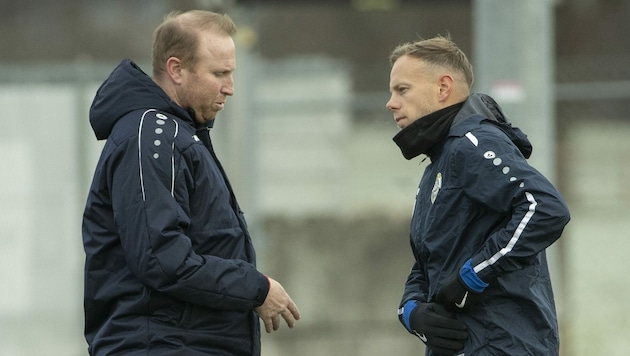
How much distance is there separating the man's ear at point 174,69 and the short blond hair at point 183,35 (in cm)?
1

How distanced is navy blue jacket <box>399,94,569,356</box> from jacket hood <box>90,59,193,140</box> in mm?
886

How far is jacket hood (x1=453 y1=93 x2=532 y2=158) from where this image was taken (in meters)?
4.00

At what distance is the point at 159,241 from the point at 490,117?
1.17 m

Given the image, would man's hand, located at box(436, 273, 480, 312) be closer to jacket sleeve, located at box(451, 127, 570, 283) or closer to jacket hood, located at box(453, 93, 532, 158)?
jacket sleeve, located at box(451, 127, 570, 283)

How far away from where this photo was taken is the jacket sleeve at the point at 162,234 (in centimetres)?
369

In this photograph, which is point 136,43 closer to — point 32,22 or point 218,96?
point 32,22

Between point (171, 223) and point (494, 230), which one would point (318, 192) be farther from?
point (171, 223)

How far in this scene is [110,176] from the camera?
381 cm

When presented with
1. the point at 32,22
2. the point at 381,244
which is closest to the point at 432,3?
the point at 381,244

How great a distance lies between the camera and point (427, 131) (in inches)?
156

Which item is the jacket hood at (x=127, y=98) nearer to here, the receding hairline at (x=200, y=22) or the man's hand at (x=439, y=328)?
the receding hairline at (x=200, y=22)

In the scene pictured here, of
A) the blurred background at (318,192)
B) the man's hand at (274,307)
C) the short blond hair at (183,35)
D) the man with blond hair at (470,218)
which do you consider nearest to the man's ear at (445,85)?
the man with blond hair at (470,218)

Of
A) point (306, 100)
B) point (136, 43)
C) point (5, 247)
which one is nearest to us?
point (5, 247)

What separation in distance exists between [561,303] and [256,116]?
2.56 meters
